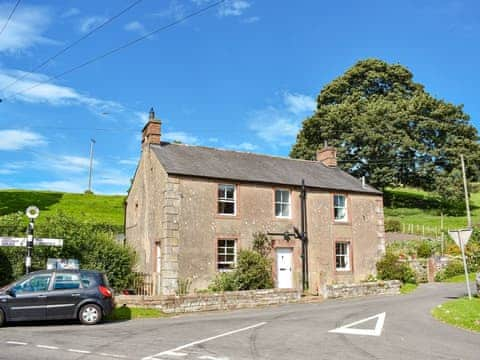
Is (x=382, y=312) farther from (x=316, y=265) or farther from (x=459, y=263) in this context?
(x=459, y=263)

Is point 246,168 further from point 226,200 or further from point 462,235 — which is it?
point 462,235

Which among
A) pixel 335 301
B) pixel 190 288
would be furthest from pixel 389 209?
pixel 190 288

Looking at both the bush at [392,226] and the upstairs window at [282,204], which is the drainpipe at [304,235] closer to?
the upstairs window at [282,204]

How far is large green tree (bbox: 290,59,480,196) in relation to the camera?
43.4m

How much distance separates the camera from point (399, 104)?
4459cm

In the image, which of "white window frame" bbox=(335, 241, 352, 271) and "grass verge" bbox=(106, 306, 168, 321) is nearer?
"grass verge" bbox=(106, 306, 168, 321)

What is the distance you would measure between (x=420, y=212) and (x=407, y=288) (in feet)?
83.2

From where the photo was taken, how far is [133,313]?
1544cm

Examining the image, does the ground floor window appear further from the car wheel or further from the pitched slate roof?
the car wheel

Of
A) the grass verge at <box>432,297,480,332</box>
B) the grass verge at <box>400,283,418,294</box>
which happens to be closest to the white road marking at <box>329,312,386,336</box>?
the grass verge at <box>432,297,480,332</box>

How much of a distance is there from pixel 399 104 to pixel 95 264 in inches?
1420

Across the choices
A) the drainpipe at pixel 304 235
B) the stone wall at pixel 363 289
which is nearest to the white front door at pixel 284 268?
the drainpipe at pixel 304 235

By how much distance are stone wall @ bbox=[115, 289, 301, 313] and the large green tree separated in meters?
27.3

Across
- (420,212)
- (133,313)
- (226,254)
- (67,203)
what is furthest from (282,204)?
(67,203)
